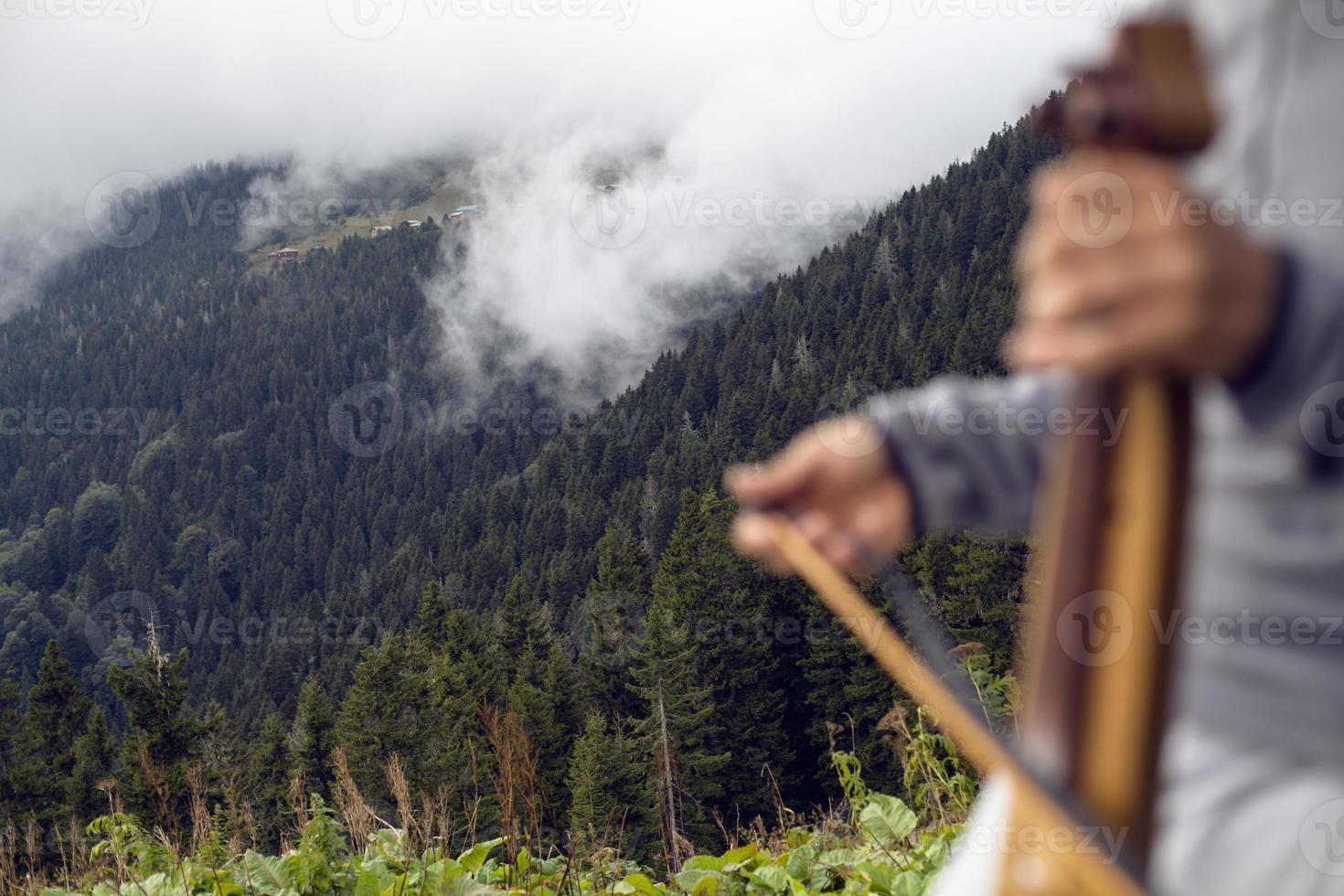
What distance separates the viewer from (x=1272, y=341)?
910mm

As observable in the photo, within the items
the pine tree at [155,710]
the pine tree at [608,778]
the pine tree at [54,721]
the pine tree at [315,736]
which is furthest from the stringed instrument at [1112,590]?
the pine tree at [54,721]

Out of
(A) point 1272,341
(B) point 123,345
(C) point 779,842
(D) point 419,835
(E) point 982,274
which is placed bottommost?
(C) point 779,842

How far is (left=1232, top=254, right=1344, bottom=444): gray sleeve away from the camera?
907 mm

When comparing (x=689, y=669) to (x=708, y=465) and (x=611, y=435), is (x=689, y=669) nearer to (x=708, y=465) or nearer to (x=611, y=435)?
(x=708, y=465)

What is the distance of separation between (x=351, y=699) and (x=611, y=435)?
223ft

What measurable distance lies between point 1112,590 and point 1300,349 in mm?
296

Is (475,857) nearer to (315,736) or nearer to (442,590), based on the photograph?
(315,736)

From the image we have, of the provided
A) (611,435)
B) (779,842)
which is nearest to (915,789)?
(779,842)

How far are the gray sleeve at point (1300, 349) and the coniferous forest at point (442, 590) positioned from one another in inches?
135

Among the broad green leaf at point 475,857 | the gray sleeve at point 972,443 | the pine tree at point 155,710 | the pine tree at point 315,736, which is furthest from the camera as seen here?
the pine tree at point 315,736

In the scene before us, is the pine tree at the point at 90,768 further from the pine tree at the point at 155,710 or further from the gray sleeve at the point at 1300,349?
the gray sleeve at the point at 1300,349

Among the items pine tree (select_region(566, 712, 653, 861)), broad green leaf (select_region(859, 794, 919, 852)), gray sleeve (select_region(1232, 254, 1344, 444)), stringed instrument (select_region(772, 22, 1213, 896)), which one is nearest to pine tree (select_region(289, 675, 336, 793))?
pine tree (select_region(566, 712, 653, 861))

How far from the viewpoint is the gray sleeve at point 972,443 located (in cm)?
136

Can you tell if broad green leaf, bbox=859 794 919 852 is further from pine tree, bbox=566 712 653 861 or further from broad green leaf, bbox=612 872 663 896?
pine tree, bbox=566 712 653 861
